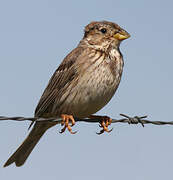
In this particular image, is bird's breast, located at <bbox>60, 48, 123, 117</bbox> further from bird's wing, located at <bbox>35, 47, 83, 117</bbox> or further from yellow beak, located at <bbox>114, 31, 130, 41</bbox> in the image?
yellow beak, located at <bbox>114, 31, 130, 41</bbox>

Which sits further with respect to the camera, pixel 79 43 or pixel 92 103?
pixel 79 43

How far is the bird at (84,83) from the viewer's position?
6238 millimetres

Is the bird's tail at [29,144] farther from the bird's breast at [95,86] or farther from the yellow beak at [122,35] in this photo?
the yellow beak at [122,35]

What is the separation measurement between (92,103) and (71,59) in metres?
0.83

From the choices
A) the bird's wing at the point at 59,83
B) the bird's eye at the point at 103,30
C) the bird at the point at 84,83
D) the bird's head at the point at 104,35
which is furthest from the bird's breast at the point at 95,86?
the bird's eye at the point at 103,30

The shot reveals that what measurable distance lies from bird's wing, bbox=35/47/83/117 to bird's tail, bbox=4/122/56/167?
0.23m

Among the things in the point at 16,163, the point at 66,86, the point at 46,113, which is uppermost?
the point at 66,86

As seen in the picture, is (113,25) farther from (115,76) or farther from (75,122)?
(75,122)

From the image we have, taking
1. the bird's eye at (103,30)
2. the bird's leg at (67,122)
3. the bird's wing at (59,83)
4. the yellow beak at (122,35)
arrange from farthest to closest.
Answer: the bird's eye at (103,30), the yellow beak at (122,35), the bird's wing at (59,83), the bird's leg at (67,122)

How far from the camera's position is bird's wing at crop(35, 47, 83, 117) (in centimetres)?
659

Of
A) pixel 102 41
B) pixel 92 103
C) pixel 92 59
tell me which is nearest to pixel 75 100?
pixel 92 103

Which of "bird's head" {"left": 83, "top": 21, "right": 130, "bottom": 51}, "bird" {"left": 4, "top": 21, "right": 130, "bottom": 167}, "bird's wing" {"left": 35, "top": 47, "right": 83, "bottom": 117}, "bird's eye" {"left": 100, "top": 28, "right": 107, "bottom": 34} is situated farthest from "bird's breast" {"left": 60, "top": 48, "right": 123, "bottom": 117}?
"bird's eye" {"left": 100, "top": 28, "right": 107, "bottom": 34}

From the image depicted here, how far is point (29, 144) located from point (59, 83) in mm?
1081

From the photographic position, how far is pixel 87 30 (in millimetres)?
7383
